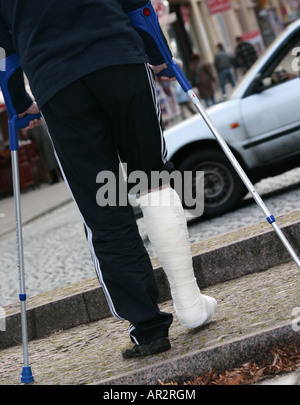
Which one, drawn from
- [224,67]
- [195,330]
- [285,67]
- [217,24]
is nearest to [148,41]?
[195,330]

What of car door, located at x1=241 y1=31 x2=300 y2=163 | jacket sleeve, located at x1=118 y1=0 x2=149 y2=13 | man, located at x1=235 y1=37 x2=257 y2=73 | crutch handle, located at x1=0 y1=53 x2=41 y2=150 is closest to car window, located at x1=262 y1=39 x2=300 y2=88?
car door, located at x1=241 y1=31 x2=300 y2=163

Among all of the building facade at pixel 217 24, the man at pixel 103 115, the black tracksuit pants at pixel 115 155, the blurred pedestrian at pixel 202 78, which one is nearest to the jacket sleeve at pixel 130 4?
the man at pixel 103 115

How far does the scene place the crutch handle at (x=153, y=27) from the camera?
11.1 feet

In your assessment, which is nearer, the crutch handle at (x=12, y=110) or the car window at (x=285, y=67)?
the crutch handle at (x=12, y=110)

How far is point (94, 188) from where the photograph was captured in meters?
3.34

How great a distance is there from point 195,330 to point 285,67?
5.09 m

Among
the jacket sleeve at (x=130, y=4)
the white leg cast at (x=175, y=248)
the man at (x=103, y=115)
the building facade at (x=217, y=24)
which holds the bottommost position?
the building facade at (x=217, y=24)

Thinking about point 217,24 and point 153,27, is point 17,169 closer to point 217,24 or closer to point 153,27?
point 153,27

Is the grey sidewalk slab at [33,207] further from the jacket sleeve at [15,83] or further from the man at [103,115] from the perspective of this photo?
the man at [103,115]

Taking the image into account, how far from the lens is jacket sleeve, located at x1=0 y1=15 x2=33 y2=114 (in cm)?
343

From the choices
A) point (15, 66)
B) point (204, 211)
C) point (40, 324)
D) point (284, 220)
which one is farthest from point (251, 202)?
point (15, 66)

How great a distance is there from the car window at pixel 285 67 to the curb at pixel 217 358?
525 centimetres

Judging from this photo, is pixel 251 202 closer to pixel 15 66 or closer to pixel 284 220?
pixel 284 220
